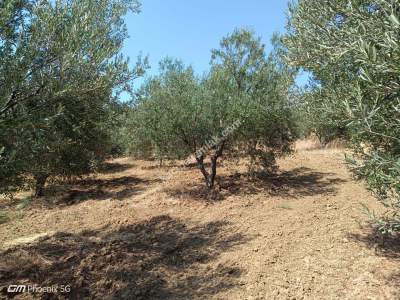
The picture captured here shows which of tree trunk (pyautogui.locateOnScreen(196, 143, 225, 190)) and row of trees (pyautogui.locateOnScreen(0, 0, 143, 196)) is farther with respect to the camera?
tree trunk (pyautogui.locateOnScreen(196, 143, 225, 190))

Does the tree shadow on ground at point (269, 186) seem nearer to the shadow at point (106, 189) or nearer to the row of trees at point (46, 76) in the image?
the shadow at point (106, 189)

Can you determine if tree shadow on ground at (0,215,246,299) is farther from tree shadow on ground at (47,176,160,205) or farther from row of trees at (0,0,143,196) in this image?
tree shadow on ground at (47,176,160,205)

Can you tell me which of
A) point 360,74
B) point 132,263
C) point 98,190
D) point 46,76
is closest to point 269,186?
point 132,263

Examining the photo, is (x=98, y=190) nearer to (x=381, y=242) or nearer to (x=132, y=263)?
(x=132, y=263)

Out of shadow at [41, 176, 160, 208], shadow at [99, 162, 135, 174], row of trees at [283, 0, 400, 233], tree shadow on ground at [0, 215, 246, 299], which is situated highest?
row of trees at [283, 0, 400, 233]

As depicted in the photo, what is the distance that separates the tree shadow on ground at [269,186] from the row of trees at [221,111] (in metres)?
0.59

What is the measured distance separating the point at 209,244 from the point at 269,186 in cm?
572

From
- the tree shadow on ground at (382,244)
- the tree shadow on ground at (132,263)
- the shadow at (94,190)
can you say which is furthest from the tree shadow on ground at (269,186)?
the tree shadow on ground at (382,244)

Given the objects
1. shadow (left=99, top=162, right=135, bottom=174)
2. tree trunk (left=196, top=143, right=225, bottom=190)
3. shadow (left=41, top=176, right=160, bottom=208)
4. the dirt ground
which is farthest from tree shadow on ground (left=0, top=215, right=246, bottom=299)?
shadow (left=99, top=162, right=135, bottom=174)

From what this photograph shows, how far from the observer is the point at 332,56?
584 cm

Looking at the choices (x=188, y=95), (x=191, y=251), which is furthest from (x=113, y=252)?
(x=188, y=95)

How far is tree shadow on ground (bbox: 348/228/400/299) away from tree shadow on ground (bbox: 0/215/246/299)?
9.76ft

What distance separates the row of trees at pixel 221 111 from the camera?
13078 mm

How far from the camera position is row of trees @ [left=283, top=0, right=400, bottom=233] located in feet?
14.5
